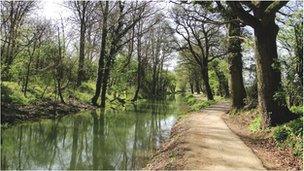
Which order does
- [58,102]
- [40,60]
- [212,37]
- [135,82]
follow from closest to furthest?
[58,102] → [40,60] → [212,37] → [135,82]

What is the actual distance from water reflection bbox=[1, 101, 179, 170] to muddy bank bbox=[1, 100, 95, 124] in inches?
30.4

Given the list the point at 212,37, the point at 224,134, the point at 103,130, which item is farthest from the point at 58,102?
the point at 212,37

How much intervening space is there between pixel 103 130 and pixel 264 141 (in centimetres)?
951

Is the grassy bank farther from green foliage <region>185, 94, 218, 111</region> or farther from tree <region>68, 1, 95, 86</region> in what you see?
tree <region>68, 1, 95, 86</region>

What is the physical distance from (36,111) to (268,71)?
43.3ft

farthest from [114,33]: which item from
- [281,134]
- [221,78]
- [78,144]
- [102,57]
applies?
[221,78]

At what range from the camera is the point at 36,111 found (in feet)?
77.0

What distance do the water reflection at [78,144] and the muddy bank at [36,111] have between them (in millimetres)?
772

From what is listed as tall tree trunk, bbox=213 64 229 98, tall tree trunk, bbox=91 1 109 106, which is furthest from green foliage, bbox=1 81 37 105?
tall tree trunk, bbox=213 64 229 98

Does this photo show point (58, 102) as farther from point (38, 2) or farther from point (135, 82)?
point (135, 82)

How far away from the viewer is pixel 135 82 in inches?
2388

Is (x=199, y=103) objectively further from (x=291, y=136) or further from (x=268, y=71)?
(x=291, y=136)

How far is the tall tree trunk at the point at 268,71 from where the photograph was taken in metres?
16.2

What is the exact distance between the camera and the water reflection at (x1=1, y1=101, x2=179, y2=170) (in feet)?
46.1
